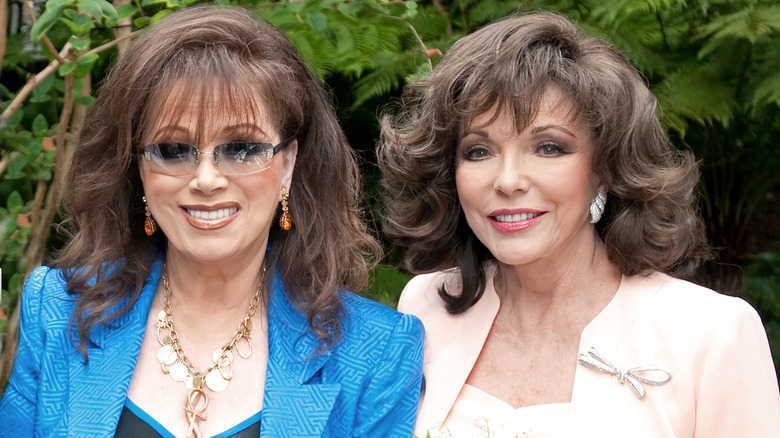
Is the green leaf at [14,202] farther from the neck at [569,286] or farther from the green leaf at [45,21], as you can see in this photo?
the neck at [569,286]

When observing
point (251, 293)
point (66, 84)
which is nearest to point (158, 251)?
point (251, 293)

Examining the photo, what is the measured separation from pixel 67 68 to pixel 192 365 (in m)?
1.08

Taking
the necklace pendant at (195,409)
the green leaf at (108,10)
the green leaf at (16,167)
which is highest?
the green leaf at (108,10)

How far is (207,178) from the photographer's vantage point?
9.03ft

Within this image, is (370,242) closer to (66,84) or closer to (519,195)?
(519,195)

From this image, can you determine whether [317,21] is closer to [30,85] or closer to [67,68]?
[67,68]

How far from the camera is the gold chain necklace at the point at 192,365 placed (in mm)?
2848

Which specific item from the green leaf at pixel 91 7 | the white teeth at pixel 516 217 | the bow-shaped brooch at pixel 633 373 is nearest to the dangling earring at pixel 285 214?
the white teeth at pixel 516 217

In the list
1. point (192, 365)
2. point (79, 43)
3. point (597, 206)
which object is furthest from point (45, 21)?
point (597, 206)

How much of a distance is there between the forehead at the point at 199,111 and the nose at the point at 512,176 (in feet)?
2.33

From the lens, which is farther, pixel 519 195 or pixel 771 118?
pixel 771 118

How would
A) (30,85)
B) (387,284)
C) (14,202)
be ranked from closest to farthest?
(30,85) < (14,202) < (387,284)

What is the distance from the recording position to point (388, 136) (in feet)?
11.1

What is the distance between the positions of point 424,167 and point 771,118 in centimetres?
176
